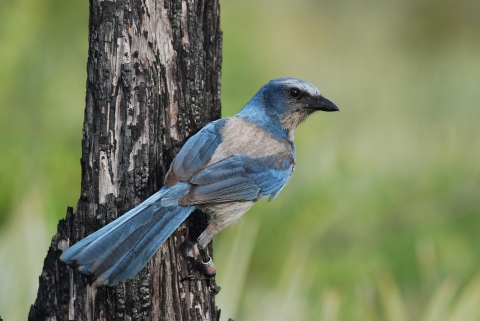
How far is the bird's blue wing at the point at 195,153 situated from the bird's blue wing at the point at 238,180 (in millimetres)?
62

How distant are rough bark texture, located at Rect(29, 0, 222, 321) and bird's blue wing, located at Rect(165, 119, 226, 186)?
0.08 metres

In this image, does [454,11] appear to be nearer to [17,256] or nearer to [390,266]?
[390,266]

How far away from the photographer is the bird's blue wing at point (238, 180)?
3508 millimetres

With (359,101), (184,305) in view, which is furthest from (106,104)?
(359,101)

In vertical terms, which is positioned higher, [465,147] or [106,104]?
[106,104]

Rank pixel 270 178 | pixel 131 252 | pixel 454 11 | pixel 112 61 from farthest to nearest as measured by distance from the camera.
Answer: pixel 454 11 → pixel 270 178 → pixel 112 61 → pixel 131 252

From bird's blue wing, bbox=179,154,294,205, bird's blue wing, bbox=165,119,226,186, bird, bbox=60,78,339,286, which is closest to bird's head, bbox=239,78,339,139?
bird, bbox=60,78,339,286

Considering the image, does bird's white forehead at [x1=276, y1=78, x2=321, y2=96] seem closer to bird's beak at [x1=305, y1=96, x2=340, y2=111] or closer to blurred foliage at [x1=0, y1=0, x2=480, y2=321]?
bird's beak at [x1=305, y1=96, x2=340, y2=111]

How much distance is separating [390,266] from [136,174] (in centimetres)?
389

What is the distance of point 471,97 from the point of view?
9164 millimetres

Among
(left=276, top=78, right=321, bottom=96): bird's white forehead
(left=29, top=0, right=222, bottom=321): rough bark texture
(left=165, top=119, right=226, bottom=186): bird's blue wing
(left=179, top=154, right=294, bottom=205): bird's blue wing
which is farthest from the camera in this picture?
(left=276, top=78, right=321, bottom=96): bird's white forehead

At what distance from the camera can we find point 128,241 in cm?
303

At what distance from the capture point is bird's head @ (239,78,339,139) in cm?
430

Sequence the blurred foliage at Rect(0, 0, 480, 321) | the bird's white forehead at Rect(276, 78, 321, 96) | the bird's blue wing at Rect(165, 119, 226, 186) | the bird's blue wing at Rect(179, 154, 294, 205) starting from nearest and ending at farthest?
the bird's blue wing at Rect(165, 119, 226, 186) → the bird's blue wing at Rect(179, 154, 294, 205) → the bird's white forehead at Rect(276, 78, 321, 96) → the blurred foliage at Rect(0, 0, 480, 321)
